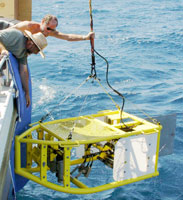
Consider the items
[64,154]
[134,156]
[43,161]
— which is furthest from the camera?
[134,156]

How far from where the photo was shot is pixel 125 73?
48.5 feet

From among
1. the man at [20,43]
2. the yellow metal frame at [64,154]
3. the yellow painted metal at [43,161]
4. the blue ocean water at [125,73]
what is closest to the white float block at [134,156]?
the yellow metal frame at [64,154]

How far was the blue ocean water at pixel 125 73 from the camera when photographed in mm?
7359

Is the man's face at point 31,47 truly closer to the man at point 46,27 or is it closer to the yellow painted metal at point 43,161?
the man at point 46,27

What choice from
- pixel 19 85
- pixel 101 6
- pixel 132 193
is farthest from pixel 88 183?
pixel 101 6

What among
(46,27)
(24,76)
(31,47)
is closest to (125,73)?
(46,27)

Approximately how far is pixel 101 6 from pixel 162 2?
4.72 m

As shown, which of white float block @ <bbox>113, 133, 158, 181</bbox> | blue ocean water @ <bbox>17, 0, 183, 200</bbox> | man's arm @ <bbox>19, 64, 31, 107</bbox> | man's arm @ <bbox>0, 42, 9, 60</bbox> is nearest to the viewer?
man's arm @ <bbox>0, 42, 9, 60</bbox>

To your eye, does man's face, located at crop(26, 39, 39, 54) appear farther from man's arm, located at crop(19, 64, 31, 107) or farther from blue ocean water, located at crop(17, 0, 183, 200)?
blue ocean water, located at crop(17, 0, 183, 200)

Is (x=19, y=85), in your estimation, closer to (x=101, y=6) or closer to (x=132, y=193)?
(x=132, y=193)

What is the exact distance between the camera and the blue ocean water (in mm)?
7359

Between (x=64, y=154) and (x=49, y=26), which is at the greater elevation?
(x=49, y=26)

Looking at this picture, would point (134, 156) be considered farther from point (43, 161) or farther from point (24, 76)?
point (24, 76)

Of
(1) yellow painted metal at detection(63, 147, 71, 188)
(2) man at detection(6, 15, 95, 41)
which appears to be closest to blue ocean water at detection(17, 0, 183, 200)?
(2) man at detection(6, 15, 95, 41)
